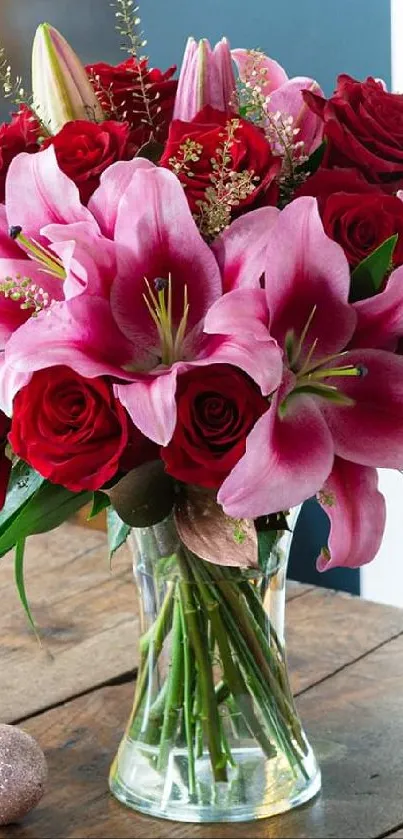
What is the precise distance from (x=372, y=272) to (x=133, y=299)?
0.15 meters

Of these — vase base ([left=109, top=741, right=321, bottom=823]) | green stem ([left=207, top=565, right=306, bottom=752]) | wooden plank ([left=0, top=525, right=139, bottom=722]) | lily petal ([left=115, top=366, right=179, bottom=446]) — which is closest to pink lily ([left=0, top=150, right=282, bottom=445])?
lily petal ([left=115, top=366, right=179, bottom=446])

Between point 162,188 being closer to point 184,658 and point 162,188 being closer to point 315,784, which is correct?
point 184,658

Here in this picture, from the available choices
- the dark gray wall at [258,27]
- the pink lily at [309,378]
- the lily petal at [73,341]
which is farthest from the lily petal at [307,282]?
the dark gray wall at [258,27]

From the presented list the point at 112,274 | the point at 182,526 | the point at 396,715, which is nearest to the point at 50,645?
the point at 396,715

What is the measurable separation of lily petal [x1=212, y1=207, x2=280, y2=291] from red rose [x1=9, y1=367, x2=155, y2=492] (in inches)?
4.3

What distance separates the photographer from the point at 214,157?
86 cm

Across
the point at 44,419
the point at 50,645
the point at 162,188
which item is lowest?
the point at 50,645

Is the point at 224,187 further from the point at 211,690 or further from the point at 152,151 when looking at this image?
the point at 211,690

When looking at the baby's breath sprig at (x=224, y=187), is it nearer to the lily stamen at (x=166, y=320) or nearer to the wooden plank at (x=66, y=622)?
the lily stamen at (x=166, y=320)

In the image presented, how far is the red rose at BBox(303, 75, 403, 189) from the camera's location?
888mm

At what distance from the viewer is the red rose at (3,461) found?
36.1 inches

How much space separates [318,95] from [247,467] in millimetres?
307

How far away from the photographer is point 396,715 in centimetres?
120

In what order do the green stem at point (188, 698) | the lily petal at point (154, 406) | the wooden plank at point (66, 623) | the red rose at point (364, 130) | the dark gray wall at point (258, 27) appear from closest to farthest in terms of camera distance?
1. the lily petal at point (154, 406)
2. the red rose at point (364, 130)
3. the green stem at point (188, 698)
4. the wooden plank at point (66, 623)
5. the dark gray wall at point (258, 27)
